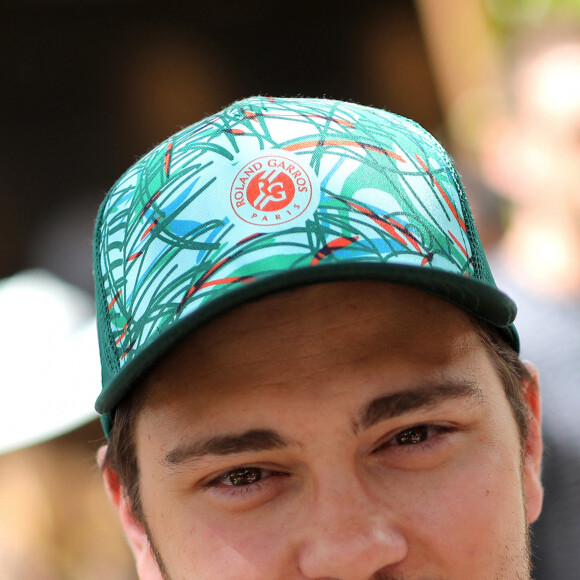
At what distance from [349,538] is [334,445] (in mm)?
148

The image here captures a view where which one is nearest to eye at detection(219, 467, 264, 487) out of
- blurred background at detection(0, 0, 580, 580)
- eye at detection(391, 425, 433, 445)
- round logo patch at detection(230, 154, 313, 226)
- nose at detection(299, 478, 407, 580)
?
nose at detection(299, 478, 407, 580)

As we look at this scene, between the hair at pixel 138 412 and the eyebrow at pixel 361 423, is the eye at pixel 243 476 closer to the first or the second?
the eyebrow at pixel 361 423

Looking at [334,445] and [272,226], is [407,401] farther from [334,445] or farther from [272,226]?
[272,226]

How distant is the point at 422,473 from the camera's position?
1.47m

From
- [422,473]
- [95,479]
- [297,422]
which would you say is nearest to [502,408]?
[422,473]

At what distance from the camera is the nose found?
53.1 inches

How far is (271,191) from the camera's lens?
4.74ft

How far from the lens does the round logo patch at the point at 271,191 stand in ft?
4.66

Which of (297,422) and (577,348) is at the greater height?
(297,422)

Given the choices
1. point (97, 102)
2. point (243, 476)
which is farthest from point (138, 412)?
point (97, 102)

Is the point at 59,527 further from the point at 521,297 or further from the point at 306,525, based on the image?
the point at 306,525

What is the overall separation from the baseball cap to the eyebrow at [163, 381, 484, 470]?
151 mm

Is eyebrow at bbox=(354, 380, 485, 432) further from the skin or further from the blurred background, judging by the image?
the blurred background

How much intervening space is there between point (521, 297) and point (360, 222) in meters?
1.70
